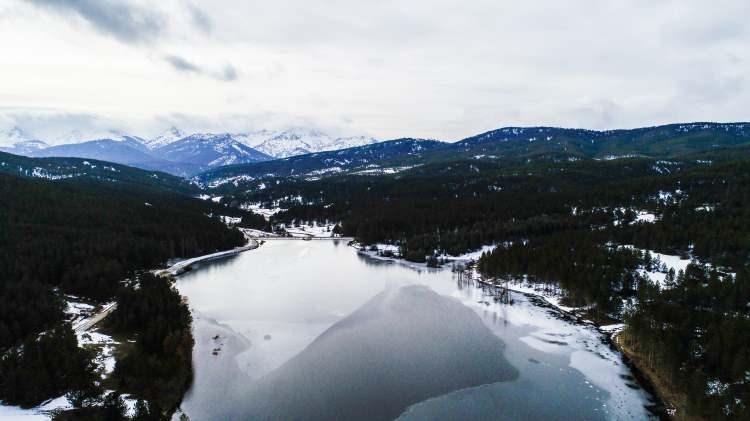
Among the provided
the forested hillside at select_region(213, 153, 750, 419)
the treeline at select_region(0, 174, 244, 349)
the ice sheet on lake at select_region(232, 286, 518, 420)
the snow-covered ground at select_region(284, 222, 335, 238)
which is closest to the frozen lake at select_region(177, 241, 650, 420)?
the ice sheet on lake at select_region(232, 286, 518, 420)

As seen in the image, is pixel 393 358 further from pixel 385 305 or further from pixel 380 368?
pixel 385 305

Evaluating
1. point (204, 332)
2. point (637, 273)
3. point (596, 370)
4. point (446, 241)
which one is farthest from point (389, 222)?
point (596, 370)

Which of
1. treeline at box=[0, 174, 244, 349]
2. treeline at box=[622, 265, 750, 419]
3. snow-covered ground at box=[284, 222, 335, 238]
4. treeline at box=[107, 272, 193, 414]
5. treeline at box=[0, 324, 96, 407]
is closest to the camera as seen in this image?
treeline at box=[622, 265, 750, 419]

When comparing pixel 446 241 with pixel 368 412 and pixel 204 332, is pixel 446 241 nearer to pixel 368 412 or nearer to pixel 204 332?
pixel 204 332

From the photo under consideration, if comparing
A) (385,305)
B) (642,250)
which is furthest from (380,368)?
(642,250)

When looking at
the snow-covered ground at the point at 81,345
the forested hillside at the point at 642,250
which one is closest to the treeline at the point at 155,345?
the snow-covered ground at the point at 81,345

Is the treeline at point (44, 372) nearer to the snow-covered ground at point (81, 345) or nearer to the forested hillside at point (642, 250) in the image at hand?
the snow-covered ground at point (81, 345)

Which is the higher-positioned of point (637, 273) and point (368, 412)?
point (637, 273)

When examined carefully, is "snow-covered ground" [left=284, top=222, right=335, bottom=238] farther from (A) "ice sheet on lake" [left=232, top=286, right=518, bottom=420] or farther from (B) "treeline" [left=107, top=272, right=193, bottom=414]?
(A) "ice sheet on lake" [left=232, top=286, right=518, bottom=420]
